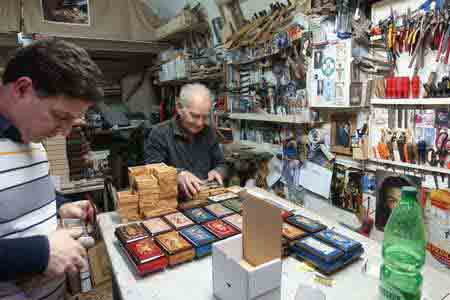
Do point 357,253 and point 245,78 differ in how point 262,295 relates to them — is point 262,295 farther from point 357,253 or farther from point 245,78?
point 245,78

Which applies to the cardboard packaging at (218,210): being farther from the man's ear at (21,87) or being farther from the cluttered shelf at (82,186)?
the cluttered shelf at (82,186)

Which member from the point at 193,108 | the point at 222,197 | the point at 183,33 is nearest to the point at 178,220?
the point at 222,197

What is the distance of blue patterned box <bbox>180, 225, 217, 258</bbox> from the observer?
39.7 inches

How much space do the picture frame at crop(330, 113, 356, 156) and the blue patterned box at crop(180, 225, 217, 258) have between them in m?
1.18

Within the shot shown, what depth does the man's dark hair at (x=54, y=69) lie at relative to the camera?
0.81 m

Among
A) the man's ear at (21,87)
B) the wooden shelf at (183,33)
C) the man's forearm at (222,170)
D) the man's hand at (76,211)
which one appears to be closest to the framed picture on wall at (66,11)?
the wooden shelf at (183,33)

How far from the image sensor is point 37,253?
77cm

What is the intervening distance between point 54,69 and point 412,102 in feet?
4.86

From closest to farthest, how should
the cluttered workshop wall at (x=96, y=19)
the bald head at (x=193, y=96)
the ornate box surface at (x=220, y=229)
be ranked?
the ornate box surface at (x=220, y=229)
the bald head at (x=193, y=96)
the cluttered workshop wall at (x=96, y=19)

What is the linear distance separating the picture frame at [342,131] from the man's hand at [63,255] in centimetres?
158

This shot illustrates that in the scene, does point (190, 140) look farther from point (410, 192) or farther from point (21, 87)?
point (410, 192)

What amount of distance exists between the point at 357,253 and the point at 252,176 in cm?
179

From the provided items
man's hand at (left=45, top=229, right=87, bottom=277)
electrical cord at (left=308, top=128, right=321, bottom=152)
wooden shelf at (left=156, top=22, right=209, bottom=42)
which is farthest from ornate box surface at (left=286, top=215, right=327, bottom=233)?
wooden shelf at (left=156, top=22, right=209, bottom=42)

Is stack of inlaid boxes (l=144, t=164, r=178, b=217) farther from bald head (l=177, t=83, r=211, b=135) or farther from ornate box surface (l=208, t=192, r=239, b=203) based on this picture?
bald head (l=177, t=83, r=211, b=135)
